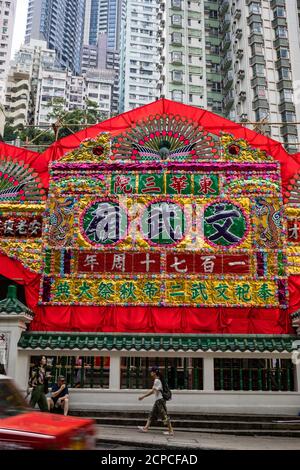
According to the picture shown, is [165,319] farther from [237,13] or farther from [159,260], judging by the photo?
[237,13]

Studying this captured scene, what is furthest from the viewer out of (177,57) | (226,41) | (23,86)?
(23,86)

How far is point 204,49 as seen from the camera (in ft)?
169

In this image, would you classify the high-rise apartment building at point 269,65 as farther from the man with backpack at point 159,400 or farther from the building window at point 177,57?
the man with backpack at point 159,400

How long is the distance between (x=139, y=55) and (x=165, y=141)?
6829cm

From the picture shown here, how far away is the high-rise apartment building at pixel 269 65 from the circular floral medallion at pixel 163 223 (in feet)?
96.3

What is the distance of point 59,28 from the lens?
111 m

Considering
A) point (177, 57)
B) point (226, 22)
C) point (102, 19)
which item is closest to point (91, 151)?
point (177, 57)

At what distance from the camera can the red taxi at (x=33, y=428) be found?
16.1ft

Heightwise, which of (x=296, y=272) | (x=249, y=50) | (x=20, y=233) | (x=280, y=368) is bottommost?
(x=280, y=368)

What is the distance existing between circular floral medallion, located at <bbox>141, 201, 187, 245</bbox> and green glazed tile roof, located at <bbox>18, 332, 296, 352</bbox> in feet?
10.1

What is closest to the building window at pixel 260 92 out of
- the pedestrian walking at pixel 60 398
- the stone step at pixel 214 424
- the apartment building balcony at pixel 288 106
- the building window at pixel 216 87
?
the apartment building balcony at pixel 288 106

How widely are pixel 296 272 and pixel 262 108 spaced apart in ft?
A: 103
